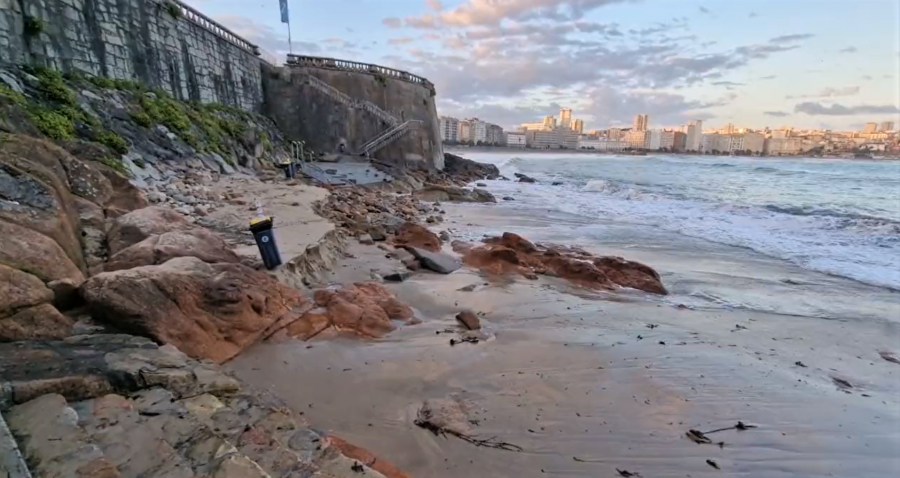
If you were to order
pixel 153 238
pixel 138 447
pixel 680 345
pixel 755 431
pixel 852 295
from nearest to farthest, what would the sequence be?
pixel 138 447, pixel 755 431, pixel 153 238, pixel 680 345, pixel 852 295

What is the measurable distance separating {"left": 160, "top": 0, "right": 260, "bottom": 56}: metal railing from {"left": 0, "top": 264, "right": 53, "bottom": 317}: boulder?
15.5 meters

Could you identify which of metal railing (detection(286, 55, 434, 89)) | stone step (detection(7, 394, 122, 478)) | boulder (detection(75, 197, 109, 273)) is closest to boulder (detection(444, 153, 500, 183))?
metal railing (detection(286, 55, 434, 89))

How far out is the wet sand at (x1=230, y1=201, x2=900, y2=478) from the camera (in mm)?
3660

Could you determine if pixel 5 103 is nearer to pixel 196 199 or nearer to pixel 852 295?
pixel 196 199

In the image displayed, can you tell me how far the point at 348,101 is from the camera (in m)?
26.7

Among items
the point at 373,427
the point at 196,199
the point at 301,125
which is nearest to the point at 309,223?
the point at 196,199

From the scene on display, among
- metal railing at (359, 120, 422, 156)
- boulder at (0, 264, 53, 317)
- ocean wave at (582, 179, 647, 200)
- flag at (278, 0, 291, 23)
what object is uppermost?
flag at (278, 0, 291, 23)

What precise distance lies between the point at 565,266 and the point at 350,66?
931 inches

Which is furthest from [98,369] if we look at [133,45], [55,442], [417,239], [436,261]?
[133,45]

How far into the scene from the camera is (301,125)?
25.6m

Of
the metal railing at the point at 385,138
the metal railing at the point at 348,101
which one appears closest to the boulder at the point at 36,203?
the metal railing at the point at 385,138

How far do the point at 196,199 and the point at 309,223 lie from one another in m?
2.24

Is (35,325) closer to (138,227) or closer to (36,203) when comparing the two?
(36,203)

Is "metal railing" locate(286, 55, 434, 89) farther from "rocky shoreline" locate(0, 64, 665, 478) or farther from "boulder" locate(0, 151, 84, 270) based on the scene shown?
"boulder" locate(0, 151, 84, 270)
